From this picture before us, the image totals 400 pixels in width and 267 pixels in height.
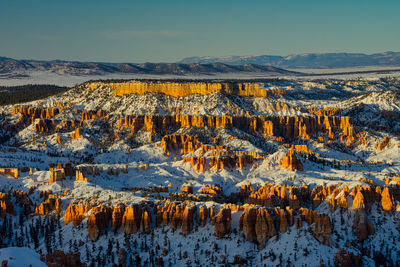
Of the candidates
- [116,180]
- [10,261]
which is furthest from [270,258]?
[116,180]

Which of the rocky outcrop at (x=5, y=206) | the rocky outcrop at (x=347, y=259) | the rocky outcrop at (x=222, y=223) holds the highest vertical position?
the rocky outcrop at (x=222, y=223)

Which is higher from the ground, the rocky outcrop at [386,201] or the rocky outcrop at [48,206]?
the rocky outcrop at [386,201]

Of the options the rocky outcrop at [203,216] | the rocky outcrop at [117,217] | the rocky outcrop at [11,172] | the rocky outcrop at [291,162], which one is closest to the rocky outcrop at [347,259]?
the rocky outcrop at [203,216]

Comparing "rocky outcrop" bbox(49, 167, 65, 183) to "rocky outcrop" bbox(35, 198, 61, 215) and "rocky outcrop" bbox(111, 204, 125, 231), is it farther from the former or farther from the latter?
"rocky outcrop" bbox(111, 204, 125, 231)

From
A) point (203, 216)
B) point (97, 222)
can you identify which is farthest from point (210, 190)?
point (97, 222)

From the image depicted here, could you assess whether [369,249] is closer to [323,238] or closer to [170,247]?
[323,238]

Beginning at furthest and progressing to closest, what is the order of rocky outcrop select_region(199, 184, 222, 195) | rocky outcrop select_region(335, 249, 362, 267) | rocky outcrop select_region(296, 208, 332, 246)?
rocky outcrop select_region(199, 184, 222, 195)
rocky outcrop select_region(296, 208, 332, 246)
rocky outcrop select_region(335, 249, 362, 267)

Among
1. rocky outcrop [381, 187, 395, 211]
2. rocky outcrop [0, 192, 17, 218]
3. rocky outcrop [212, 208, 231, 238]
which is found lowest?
rocky outcrop [0, 192, 17, 218]

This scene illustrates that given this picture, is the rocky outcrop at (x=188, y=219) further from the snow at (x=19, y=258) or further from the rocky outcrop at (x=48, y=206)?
the rocky outcrop at (x=48, y=206)

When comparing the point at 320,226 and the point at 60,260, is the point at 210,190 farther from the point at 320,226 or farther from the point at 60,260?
the point at 60,260

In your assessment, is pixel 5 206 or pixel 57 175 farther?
pixel 57 175

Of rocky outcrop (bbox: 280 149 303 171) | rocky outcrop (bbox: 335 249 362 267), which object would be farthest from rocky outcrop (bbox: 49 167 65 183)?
rocky outcrop (bbox: 335 249 362 267)
